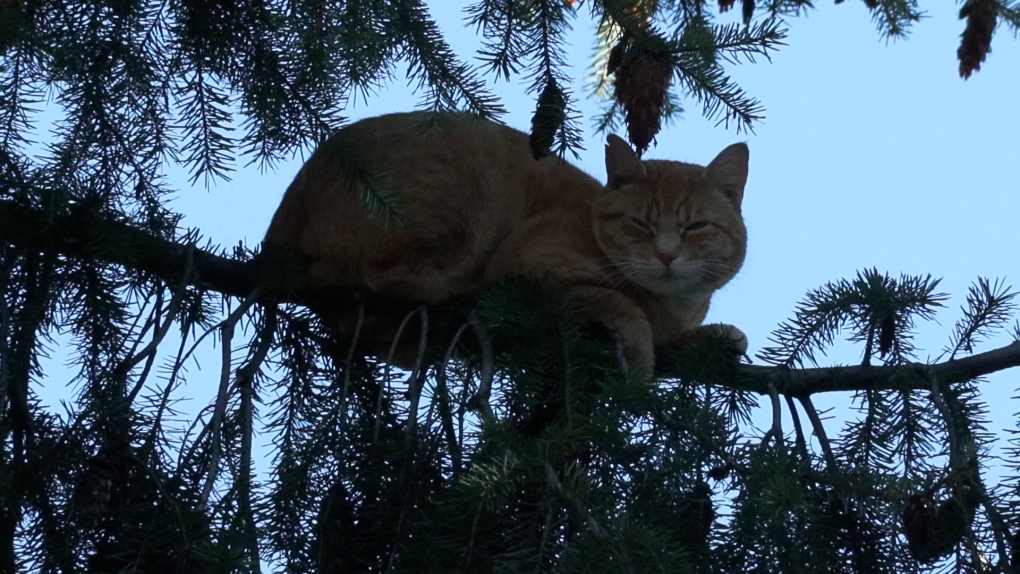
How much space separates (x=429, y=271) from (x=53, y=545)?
152 centimetres

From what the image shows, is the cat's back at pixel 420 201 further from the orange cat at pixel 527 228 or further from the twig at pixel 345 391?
the twig at pixel 345 391

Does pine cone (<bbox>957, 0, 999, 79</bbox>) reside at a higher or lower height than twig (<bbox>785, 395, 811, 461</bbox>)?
higher

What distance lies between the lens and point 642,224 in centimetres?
395

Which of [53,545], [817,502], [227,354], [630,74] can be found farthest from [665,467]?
[53,545]

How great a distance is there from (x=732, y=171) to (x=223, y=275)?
199 cm

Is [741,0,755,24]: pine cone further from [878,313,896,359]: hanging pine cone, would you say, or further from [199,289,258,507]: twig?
[199,289,258,507]: twig

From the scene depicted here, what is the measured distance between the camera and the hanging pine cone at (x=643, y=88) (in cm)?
223

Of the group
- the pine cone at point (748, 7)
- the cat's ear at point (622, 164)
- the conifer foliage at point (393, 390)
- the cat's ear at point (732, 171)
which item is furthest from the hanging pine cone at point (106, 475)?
the cat's ear at point (732, 171)

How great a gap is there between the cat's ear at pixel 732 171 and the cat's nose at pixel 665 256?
51cm

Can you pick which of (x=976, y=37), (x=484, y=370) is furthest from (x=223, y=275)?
(x=976, y=37)

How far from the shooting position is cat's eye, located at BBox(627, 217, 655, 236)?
3.93m

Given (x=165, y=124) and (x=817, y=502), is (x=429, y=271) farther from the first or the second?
(x=817, y=502)

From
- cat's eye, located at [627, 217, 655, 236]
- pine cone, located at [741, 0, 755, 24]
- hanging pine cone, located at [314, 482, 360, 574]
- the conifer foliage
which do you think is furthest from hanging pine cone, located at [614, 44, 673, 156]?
cat's eye, located at [627, 217, 655, 236]

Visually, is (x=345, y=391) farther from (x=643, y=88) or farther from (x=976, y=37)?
(x=976, y=37)
